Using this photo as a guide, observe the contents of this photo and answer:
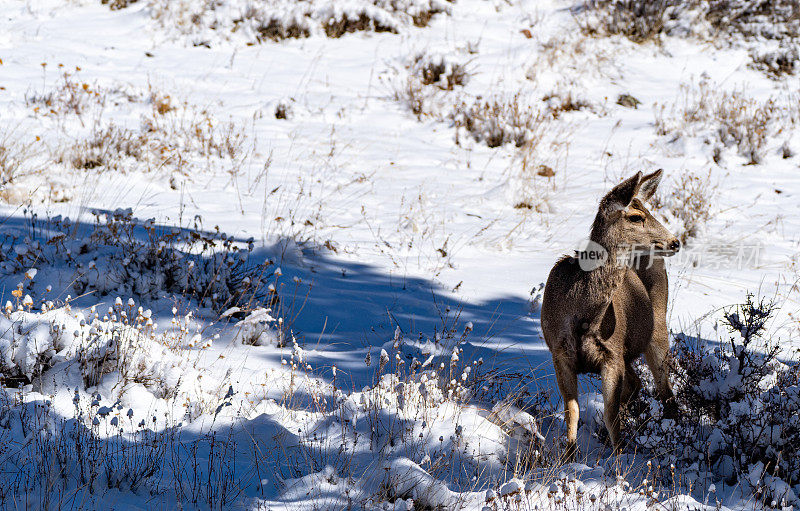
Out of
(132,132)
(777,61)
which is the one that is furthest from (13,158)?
(777,61)

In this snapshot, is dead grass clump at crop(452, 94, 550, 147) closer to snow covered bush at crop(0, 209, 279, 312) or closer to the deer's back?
snow covered bush at crop(0, 209, 279, 312)

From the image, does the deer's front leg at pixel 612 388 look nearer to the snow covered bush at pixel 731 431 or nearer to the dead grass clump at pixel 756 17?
the snow covered bush at pixel 731 431

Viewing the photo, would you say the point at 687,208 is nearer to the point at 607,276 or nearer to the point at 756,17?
the point at 607,276

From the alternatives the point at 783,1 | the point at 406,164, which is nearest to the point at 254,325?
the point at 406,164

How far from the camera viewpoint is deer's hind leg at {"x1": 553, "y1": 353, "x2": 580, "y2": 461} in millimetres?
3449

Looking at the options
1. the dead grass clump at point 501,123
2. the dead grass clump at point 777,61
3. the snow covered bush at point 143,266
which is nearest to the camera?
the snow covered bush at point 143,266

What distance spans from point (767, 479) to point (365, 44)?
39.4 ft

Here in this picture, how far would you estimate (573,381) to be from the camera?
347 cm

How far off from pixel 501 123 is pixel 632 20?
6083mm

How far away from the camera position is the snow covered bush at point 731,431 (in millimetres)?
3406

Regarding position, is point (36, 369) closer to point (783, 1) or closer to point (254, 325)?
point (254, 325)

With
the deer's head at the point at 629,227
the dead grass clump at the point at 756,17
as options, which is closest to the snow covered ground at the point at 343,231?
the dead grass clump at the point at 756,17

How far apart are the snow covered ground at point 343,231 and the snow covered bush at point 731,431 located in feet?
0.31

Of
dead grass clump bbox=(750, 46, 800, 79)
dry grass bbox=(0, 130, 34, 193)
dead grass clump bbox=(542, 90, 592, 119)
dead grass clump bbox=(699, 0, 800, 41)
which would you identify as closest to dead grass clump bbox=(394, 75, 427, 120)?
dead grass clump bbox=(542, 90, 592, 119)
